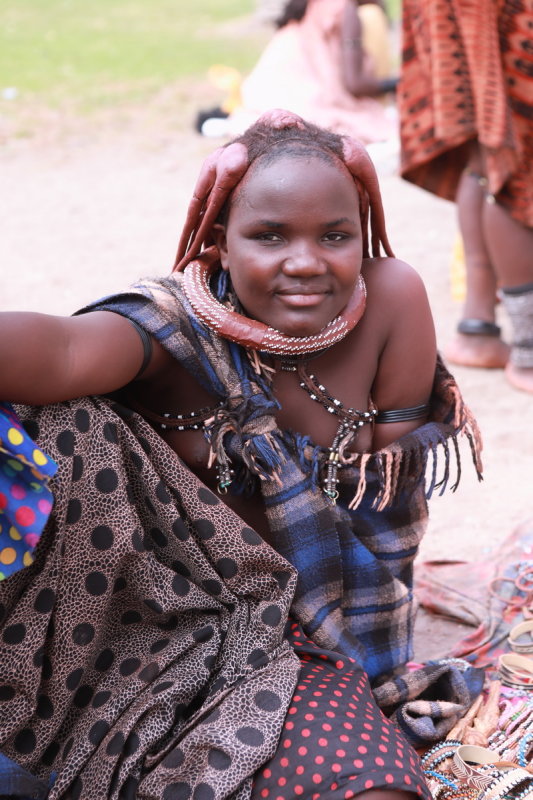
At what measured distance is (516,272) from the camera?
4.34 meters

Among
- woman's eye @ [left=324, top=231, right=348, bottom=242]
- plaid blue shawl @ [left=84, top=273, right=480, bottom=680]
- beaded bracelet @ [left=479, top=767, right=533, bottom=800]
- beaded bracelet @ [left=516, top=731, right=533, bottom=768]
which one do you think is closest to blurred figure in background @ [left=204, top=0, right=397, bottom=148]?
plaid blue shawl @ [left=84, top=273, right=480, bottom=680]

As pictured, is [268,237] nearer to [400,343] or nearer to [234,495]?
[400,343]

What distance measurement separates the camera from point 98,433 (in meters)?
1.88

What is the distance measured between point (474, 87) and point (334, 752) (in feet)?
9.72

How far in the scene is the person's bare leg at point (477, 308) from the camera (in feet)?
15.3

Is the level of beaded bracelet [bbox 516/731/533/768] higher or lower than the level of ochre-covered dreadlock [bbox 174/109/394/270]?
lower

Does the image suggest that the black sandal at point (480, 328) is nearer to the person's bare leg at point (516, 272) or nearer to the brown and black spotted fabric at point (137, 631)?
the person's bare leg at point (516, 272)

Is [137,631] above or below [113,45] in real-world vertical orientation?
above

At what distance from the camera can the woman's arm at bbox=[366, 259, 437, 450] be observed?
86.3 inches

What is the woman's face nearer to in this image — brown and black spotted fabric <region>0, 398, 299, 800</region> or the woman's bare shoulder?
the woman's bare shoulder

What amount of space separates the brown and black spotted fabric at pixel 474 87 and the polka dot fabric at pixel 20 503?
2.80 m

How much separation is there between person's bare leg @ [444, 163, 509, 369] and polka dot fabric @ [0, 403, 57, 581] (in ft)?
10.6

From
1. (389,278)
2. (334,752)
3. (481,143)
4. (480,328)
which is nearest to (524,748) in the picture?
(334,752)

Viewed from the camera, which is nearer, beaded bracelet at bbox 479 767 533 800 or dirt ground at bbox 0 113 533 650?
beaded bracelet at bbox 479 767 533 800
